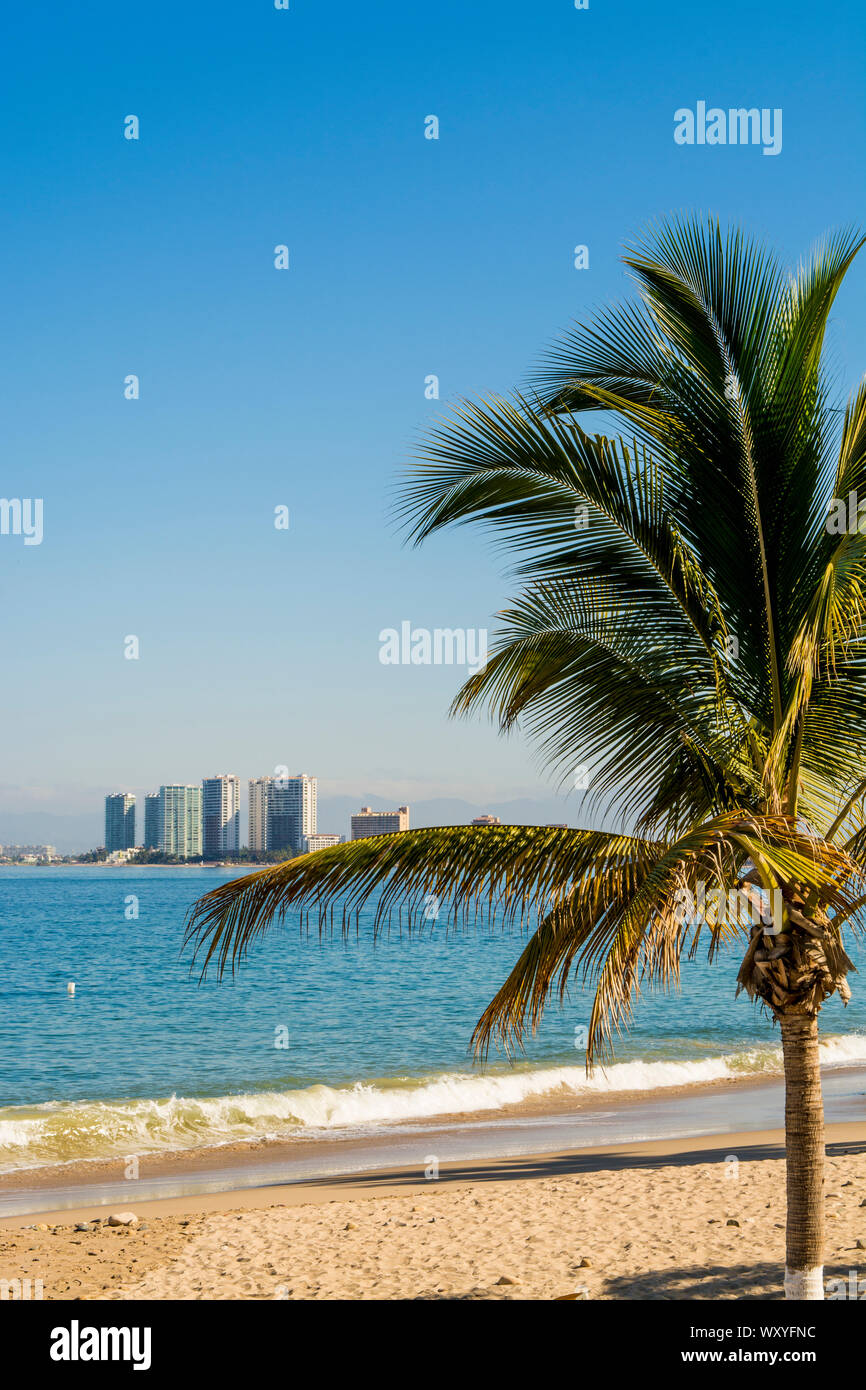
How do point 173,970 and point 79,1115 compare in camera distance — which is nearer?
point 79,1115

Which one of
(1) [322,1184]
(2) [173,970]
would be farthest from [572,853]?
(2) [173,970]

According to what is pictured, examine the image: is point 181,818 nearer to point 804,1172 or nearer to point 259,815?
point 259,815

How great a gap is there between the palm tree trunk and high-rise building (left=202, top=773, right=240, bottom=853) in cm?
11736

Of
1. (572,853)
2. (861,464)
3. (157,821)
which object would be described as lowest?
(157,821)

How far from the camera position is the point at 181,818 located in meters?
136

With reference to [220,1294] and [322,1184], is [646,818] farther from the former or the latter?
[322,1184]

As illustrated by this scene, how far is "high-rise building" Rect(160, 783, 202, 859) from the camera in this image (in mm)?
134625

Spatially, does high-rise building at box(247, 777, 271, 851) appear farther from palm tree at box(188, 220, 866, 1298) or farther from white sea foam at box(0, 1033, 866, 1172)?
palm tree at box(188, 220, 866, 1298)

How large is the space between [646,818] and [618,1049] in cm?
2085

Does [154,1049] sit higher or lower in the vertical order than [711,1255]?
lower

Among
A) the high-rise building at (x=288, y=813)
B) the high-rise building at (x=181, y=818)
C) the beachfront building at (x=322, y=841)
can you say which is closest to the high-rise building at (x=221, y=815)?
the high-rise building at (x=181, y=818)

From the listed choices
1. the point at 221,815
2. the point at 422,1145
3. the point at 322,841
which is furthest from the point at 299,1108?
the point at 221,815

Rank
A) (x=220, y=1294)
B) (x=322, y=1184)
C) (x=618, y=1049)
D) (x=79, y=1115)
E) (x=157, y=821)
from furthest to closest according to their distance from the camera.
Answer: (x=157, y=821) < (x=618, y=1049) < (x=79, y=1115) < (x=322, y=1184) < (x=220, y=1294)
